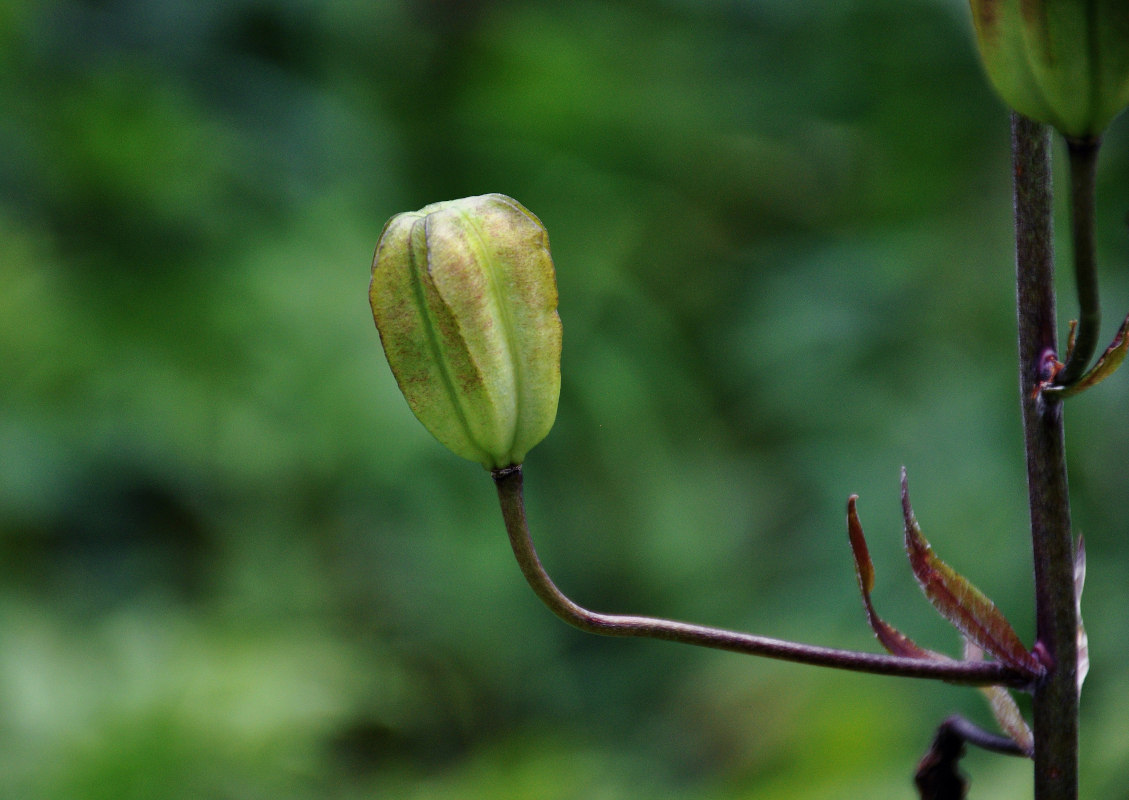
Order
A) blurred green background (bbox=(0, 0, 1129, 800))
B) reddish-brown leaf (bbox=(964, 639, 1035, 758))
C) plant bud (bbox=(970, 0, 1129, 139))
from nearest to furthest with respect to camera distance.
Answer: plant bud (bbox=(970, 0, 1129, 139)), reddish-brown leaf (bbox=(964, 639, 1035, 758)), blurred green background (bbox=(0, 0, 1129, 800))

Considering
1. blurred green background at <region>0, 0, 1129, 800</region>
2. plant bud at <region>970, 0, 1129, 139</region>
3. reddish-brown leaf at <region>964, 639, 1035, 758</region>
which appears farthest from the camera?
blurred green background at <region>0, 0, 1129, 800</region>

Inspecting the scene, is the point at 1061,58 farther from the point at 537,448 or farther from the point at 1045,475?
the point at 537,448

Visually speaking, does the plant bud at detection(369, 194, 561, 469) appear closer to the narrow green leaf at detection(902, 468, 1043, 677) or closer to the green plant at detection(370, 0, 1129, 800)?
the green plant at detection(370, 0, 1129, 800)

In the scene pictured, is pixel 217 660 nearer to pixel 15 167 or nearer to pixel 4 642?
pixel 4 642

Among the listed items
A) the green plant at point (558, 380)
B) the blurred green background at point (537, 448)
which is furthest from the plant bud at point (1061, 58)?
the blurred green background at point (537, 448)

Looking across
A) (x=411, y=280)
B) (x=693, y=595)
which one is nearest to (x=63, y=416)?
(x=693, y=595)

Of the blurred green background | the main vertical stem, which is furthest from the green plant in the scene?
the blurred green background

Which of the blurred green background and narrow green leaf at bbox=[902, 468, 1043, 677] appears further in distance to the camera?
the blurred green background
